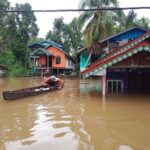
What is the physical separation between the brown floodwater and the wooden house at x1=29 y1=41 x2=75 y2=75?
106 ft

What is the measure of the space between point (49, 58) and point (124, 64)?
33843 mm

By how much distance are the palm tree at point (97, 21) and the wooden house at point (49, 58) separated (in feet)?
52.9

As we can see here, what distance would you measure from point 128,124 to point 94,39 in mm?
21615

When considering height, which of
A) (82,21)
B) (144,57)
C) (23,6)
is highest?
(23,6)

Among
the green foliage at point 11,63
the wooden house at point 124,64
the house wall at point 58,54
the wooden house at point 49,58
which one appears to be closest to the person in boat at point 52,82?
the wooden house at point 124,64

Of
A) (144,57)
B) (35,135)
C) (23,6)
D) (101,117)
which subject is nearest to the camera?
(35,135)

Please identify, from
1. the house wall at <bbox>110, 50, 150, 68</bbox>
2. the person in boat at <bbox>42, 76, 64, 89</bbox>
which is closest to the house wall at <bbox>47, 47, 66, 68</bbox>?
the person in boat at <bbox>42, 76, 64, 89</bbox>

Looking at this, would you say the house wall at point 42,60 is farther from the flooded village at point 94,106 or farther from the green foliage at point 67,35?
the flooded village at point 94,106

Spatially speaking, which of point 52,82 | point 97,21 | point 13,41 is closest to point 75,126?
point 52,82

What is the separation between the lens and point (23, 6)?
57719 millimetres

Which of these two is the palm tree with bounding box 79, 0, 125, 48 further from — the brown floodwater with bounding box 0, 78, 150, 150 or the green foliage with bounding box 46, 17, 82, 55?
the green foliage with bounding box 46, 17, 82, 55

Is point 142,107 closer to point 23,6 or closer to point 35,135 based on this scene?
point 35,135

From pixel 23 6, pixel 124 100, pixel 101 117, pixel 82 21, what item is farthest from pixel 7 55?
pixel 101 117

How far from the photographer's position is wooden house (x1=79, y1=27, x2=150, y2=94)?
1495cm
